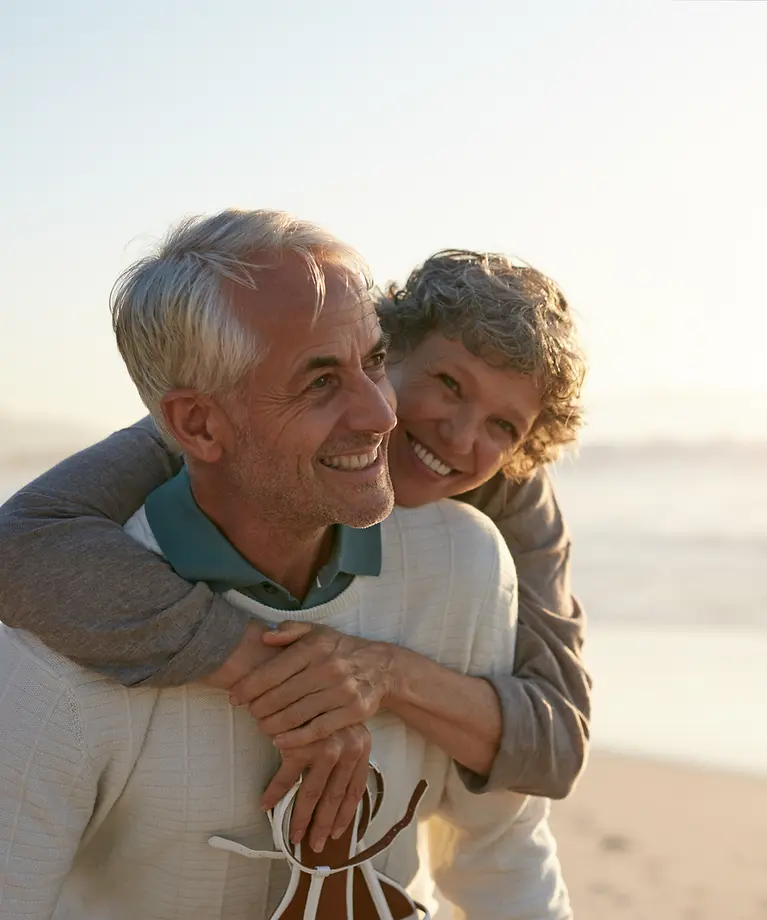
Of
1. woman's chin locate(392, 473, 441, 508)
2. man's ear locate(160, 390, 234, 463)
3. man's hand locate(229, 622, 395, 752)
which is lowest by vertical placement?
man's hand locate(229, 622, 395, 752)

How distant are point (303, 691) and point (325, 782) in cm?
19

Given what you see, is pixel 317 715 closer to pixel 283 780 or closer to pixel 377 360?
pixel 283 780

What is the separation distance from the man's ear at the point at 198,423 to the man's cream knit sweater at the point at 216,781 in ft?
0.61

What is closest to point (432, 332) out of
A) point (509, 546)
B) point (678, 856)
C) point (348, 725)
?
point (509, 546)

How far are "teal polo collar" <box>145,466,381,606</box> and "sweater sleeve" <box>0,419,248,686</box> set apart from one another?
0.07 metres

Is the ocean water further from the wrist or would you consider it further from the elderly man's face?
the elderly man's face

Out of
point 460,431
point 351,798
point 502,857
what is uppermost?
point 460,431

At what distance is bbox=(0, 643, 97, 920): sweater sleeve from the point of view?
204 centimetres

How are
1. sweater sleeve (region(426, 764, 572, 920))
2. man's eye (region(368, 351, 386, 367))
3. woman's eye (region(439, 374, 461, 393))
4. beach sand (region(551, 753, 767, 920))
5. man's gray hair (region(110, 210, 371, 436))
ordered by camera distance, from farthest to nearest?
beach sand (region(551, 753, 767, 920))
woman's eye (region(439, 374, 461, 393))
sweater sleeve (region(426, 764, 572, 920))
man's eye (region(368, 351, 386, 367))
man's gray hair (region(110, 210, 371, 436))

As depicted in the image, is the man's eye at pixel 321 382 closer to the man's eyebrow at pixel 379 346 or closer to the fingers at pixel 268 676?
the man's eyebrow at pixel 379 346

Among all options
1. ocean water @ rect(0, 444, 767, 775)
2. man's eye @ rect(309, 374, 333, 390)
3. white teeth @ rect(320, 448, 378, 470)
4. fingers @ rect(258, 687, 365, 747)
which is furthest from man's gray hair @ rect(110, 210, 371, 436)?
ocean water @ rect(0, 444, 767, 775)

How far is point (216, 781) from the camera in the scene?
86.1 inches

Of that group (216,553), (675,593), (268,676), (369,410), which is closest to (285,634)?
(268,676)

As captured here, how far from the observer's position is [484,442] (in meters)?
2.54
